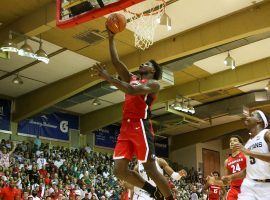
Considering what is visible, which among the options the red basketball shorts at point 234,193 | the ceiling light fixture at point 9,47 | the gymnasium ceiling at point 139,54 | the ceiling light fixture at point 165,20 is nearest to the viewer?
the red basketball shorts at point 234,193

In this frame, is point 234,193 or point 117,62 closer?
point 117,62

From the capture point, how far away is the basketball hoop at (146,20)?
12.6 metres

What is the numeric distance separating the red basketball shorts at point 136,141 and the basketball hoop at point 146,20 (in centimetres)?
676

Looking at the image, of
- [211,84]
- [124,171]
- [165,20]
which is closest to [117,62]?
[124,171]

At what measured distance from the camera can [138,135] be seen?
5.52 metres

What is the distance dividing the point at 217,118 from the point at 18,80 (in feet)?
48.3

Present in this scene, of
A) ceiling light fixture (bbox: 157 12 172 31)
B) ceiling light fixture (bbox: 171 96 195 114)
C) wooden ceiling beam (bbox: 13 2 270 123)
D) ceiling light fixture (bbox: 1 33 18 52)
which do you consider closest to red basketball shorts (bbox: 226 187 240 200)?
ceiling light fixture (bbox: 157 12 172 31)

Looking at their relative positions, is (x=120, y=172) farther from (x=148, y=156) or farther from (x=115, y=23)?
(x=115, y=23)

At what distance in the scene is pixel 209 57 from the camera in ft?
56.9

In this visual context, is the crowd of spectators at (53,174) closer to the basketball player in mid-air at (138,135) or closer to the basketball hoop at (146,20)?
the basketball hoop at (146,20)

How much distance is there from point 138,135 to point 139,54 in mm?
10921

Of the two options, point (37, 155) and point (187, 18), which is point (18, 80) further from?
point (187, 18)

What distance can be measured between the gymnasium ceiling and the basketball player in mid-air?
297 inches

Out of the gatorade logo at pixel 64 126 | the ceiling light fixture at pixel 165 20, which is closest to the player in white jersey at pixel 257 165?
the ceiling light fixture at pixel 165 20
